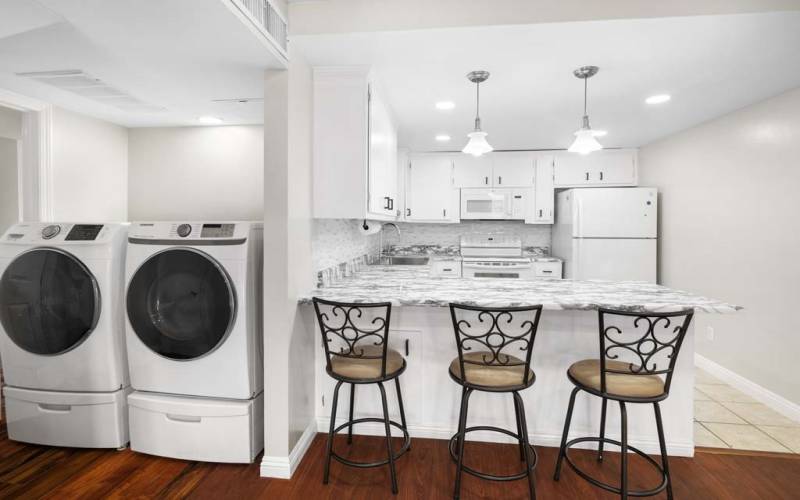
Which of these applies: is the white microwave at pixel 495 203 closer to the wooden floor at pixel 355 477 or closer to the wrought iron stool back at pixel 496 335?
the wrought iron stool back at pixel 496 335

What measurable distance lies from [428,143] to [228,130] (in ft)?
7.01

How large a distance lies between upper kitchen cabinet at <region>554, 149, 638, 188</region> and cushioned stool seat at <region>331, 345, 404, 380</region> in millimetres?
3611

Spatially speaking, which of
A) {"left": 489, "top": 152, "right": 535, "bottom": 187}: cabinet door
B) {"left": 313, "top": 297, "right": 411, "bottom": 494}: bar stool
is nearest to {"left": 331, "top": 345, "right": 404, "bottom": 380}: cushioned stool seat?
{"left": 313, "top": 297, "right": 411, "bottom": 494}: bar stool

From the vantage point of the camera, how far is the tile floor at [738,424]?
7.67ft

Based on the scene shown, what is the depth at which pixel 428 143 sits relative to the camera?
4.40 metres

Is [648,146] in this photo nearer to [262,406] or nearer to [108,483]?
[262,406]

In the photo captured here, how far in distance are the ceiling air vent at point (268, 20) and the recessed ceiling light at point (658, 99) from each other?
260 centimetres

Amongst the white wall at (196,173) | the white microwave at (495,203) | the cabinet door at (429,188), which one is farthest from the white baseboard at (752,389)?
the white wall at (196,173)

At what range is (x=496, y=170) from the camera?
4.79 m

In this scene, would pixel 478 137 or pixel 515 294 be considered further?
pixel 478 137

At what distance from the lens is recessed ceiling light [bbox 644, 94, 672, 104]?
111 inches

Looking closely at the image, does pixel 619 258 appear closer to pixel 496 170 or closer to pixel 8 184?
pixel 496 170

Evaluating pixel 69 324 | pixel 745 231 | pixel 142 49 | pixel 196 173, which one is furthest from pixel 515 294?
pixel 196 173

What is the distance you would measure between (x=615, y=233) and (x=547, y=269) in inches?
31.9
